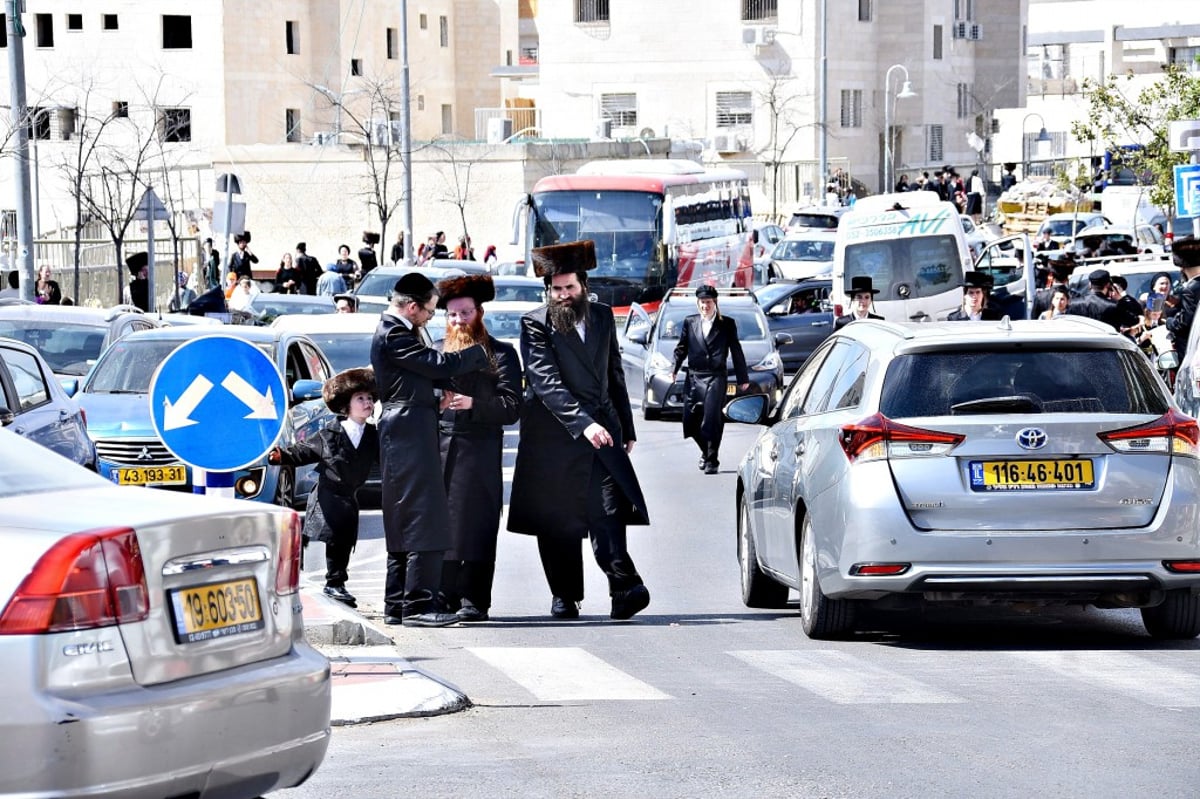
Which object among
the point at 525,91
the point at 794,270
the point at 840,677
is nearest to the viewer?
the point at 840,677

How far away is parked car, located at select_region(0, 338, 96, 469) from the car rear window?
6.42 m

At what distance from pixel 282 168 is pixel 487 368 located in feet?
199

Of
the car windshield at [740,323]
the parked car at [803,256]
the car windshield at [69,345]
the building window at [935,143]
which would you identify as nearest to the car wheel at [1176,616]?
the car windshield at [69,345]

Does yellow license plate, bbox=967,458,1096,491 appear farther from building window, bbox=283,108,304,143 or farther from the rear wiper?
building window, bbox=283,108,304,143

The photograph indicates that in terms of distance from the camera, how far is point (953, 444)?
9.85 m

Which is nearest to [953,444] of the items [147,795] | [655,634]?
[655,634]

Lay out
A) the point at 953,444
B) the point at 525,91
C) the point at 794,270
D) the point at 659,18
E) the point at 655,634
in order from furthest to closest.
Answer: the point at 525,91
the point at 659,18
the point at 794,270
the point at 655,634
the point at 953,444

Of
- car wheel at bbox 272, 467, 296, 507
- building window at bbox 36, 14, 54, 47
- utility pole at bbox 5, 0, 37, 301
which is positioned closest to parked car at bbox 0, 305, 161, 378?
car wheel at bbox 272, 467, 296, 507

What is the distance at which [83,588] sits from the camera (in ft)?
17.1

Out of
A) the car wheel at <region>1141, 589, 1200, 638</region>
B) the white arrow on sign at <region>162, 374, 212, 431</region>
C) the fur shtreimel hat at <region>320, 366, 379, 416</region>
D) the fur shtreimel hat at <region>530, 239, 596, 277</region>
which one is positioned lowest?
the car wheel at <region>1141, 589, 1200, 638</region>

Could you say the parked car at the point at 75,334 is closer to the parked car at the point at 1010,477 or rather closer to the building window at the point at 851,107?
the parked car at the point at 1010,477

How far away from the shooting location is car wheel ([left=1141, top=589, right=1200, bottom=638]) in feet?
34.1

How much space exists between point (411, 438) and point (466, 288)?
79 cm

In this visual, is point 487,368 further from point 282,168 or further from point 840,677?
point 282,168
